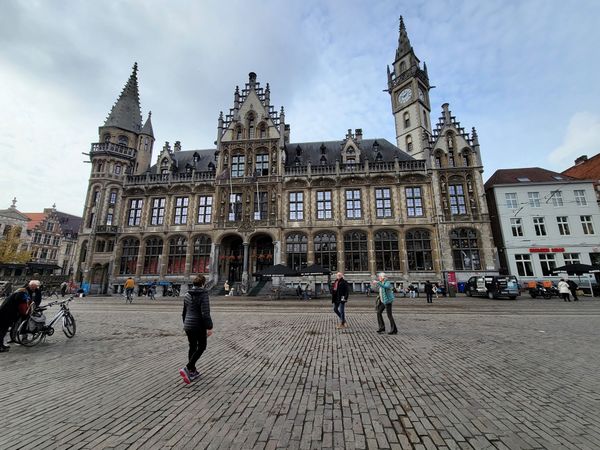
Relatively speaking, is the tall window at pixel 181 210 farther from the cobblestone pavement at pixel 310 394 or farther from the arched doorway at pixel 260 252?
the cobblestone pavement at pixel 310 394

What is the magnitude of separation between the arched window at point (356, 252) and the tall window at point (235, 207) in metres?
12.0

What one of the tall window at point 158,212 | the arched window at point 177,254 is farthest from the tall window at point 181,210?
the arched window at point 177,254

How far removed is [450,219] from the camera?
2691 cm

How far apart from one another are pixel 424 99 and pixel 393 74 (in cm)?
649

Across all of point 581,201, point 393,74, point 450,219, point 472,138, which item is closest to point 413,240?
point 450,219

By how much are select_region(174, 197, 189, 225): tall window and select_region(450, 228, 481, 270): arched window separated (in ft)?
94.6

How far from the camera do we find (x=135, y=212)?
3155 cm

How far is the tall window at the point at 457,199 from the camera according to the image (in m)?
27.4

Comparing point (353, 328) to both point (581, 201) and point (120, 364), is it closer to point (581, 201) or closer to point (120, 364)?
point (120, 364)

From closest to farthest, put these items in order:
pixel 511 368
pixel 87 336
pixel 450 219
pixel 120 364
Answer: pixel 511 368 < pixel 120 364 < pixel 87 336 < pixel 450 219

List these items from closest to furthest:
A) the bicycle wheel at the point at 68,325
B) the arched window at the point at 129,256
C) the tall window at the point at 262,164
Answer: the bicycle wheel at the point at 68,325 → the arched window at the point at 129,256 → the tall window at the point at 262,164

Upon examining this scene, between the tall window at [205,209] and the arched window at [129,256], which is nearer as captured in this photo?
the arched window at [129,256]

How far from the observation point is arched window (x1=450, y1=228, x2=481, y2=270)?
25.9m

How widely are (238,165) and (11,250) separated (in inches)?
1746
